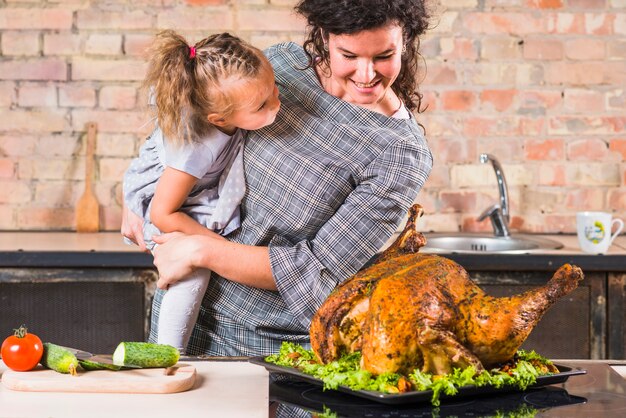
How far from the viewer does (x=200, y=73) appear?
185 cm

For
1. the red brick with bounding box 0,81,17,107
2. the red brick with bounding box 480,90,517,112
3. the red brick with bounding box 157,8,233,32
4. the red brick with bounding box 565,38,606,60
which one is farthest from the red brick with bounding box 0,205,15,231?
the red brick with bounding box 565,38,606,60

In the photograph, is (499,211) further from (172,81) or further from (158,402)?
(158,402)

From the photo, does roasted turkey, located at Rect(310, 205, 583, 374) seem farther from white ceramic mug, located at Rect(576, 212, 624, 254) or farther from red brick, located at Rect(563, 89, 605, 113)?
red brick, located at Rect(563, 89, 605, 113)

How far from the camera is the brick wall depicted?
138 inches

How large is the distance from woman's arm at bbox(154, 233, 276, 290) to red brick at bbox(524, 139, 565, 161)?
189 cm

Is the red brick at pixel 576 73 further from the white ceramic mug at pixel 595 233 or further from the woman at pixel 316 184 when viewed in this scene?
the woman at pixel 316 184

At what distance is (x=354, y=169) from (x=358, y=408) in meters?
0.76

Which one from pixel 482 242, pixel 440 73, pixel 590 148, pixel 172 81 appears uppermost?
pixel 440 73

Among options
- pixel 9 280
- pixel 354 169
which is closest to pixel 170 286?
pixel 354 169

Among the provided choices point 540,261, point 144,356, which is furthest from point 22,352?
point 540,261

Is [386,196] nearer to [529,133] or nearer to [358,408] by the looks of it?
[358,408]

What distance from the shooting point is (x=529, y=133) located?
3553 mm

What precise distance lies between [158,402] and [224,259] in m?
0.57

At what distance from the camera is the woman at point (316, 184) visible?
1858 mm
